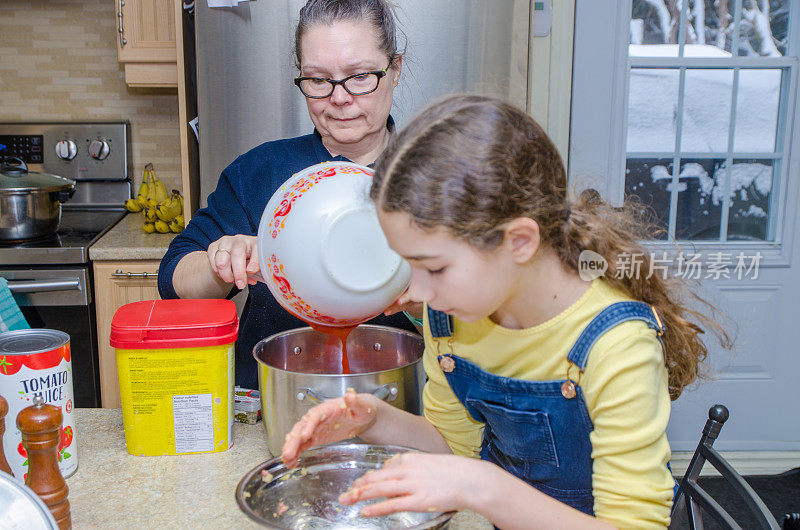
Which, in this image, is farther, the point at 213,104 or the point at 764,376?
the point at 764,376

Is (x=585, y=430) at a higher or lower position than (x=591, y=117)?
lower

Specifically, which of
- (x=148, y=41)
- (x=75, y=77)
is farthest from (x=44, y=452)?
(x=75, y=77)

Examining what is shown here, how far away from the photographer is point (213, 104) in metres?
2.11

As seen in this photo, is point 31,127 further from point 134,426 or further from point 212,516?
point 212,516

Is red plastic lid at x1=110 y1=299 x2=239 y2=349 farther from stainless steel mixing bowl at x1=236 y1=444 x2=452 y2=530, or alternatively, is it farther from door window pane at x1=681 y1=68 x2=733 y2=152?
door window pane at x1=681 y1=68 x2=733 y2=152

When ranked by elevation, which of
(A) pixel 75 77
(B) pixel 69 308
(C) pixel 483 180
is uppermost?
(A) pixel 75 77

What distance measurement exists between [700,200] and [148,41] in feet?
6.72

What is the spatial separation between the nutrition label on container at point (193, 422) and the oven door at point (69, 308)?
4.57 feet

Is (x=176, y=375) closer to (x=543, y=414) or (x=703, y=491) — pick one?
(x=543, y=414)

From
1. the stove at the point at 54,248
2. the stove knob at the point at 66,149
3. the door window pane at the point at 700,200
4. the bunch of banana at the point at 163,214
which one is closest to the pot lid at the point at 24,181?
the stove at the point at 54,248

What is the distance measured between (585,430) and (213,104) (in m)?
1.61

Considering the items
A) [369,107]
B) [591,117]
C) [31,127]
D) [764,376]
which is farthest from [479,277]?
[31,127]

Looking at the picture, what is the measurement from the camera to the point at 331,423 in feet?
2.84

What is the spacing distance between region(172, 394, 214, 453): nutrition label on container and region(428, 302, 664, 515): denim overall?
13.2 inches
